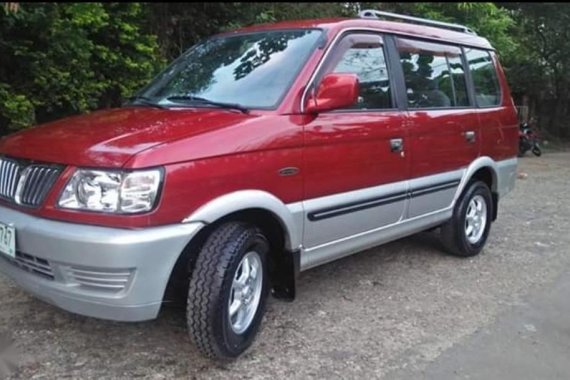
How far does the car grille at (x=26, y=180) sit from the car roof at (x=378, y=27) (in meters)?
1.90

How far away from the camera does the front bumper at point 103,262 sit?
2.66 m

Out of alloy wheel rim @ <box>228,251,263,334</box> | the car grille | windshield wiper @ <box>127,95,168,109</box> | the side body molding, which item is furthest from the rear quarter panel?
the car grille

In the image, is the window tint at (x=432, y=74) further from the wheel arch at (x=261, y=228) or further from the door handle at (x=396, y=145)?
the wheel arch at (x=261, y=228)

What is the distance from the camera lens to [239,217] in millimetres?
3176

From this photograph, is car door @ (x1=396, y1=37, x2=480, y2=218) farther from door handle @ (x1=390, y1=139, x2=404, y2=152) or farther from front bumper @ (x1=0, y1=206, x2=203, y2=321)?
front bumper @ (x1=0, y1=206, x2=203, y2=321)

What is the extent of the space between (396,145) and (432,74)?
0.91 m

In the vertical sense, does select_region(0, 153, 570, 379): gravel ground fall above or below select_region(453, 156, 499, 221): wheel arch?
below

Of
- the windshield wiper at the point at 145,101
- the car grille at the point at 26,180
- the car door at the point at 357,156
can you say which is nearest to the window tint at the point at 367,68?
the car door at the point at 357,156

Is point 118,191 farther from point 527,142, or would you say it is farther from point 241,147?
point 527,142

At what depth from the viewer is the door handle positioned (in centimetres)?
405

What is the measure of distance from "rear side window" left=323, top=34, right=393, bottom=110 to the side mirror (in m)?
0.30

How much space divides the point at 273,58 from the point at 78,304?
1.88m

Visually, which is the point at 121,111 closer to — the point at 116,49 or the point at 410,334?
the point at 410,334

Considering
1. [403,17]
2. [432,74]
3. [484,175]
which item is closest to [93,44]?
[403,17]
